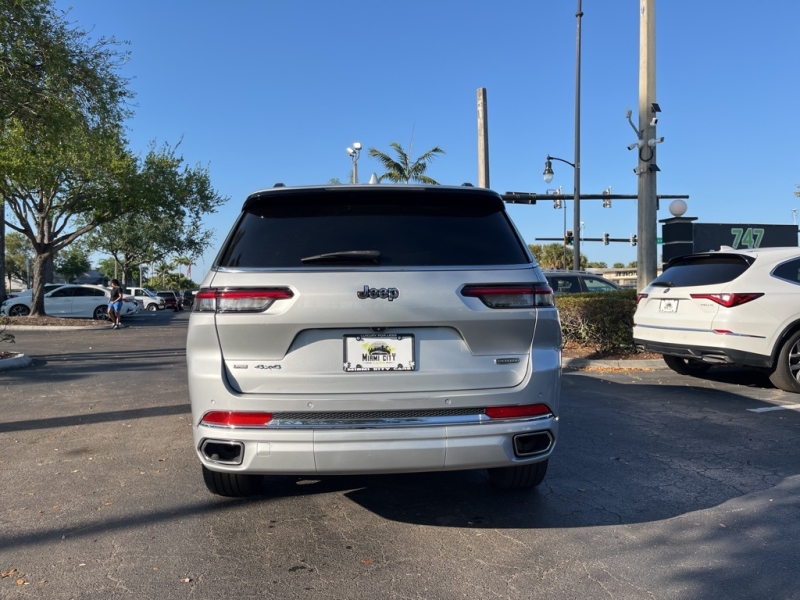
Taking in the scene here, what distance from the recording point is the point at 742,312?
7598 millimetres

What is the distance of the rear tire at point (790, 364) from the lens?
763 cm

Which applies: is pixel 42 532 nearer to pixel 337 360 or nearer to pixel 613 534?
pixel 337 360

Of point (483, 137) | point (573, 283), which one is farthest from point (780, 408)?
point (483, 137)

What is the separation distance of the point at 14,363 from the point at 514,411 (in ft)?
33.1

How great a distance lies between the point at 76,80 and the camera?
1233cm

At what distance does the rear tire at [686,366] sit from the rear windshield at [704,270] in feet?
4.60

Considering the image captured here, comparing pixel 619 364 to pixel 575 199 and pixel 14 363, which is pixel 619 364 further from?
pixel 575 199

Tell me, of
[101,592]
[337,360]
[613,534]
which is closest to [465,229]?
[337,360]

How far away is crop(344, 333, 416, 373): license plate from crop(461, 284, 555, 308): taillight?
0.44 m

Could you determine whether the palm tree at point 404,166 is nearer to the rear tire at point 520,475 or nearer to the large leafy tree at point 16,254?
the rear tire at point 520,475

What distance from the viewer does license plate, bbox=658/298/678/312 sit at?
8297 millimetres

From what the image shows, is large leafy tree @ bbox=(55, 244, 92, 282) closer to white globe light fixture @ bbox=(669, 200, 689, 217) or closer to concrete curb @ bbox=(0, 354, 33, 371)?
concrete curb @ bbox=(0, 354, 33, 371)

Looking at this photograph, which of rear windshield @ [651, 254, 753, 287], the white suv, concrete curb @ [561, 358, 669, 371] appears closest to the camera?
the white suv

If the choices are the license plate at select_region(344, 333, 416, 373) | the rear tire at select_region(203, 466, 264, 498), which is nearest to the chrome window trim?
the license plate at select_region(344, 333, 416, 373)
